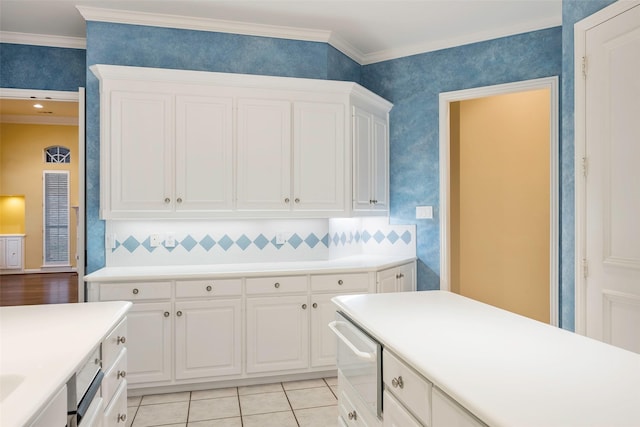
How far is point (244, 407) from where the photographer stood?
9.84 feet

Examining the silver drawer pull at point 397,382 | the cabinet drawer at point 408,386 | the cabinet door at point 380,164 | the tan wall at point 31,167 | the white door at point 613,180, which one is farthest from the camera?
the tan wall at point 31,167

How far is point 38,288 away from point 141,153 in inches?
218

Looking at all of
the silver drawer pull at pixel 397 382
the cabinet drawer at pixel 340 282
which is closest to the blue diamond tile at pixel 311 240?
the cabinet drawer at pixel 340 282

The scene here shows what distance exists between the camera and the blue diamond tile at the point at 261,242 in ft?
12.6

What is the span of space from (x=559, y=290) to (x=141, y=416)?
3252mm

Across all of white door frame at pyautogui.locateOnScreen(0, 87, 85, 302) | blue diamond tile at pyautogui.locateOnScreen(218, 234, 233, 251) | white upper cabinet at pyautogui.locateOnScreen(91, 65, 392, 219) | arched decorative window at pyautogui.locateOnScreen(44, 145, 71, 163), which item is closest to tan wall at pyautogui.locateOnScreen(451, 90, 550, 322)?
white upper cabinet at pyautogui.locateOnScreen(91, 65, 392, 219)

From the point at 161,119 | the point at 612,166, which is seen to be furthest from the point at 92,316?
the point at 612,166

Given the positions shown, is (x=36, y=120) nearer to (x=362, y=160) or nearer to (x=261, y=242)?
(x=261, y=242)

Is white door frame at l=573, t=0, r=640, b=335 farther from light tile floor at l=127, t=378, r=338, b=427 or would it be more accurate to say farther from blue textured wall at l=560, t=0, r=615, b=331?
light tile floor at l=127, t=378, r=338, b=427

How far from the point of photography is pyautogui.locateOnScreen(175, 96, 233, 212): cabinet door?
11.2ft

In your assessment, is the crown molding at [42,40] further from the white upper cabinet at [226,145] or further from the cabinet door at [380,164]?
the cabinet door at [380,164]

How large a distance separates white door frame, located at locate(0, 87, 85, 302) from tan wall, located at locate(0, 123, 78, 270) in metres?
6.11

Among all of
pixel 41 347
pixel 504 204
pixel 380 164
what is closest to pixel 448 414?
pixel 41 347

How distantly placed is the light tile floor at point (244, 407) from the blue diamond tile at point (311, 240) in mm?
1142
